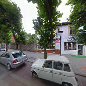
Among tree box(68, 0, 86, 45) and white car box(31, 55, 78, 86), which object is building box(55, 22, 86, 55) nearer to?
tree box(68, 0, 86, 45)

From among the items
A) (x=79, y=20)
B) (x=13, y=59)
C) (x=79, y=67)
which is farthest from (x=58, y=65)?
(x=79, y=67)

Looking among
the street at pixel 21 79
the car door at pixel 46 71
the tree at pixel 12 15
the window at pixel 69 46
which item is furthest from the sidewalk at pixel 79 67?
the window at pixel 69 46

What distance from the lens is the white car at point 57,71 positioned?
35.6 ft

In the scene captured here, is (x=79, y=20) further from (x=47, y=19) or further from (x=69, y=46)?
(x=69, y=46)

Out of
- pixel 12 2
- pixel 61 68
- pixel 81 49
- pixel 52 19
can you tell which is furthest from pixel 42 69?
pixel 81 49

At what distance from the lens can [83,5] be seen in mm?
12898

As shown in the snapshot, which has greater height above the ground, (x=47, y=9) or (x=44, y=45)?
(x=47, y=9)

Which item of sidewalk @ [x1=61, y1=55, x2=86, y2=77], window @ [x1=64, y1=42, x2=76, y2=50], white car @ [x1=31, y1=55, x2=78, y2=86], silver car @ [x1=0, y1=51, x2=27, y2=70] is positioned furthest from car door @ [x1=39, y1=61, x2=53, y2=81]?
window @ [x1=64, y1=42, x2=76, y2=50]

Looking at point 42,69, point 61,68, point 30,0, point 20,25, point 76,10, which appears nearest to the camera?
point 61,68

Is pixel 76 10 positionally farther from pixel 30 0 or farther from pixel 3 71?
pixel 3 71

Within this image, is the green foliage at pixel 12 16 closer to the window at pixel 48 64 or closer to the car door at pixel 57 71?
the window at pixel 48 64

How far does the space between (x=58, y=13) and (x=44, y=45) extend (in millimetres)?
3388

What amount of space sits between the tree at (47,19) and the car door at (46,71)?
178 inches

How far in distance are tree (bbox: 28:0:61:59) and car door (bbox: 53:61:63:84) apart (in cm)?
537
